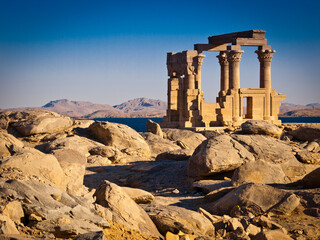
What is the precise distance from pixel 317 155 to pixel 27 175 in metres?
8.36

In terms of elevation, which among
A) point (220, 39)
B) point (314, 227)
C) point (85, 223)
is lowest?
point (314, 227)

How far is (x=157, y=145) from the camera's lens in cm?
1511

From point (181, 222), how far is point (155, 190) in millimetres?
4022

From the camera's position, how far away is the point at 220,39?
27.8 metres

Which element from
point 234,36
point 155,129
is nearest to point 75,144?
point 155,129

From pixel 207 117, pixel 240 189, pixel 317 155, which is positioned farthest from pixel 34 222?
pixel 207 117

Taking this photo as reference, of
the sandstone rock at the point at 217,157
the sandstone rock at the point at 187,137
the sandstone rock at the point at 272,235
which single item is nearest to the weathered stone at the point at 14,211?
the sandstone rock at the point at 272,235

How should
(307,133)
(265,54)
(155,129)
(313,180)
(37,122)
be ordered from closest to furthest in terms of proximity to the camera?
(313,180), (37,122), (307,133), (155,129), (265,54)

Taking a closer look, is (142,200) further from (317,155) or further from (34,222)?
(317,155)

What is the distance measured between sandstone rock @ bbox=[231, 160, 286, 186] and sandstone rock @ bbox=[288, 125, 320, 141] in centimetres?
851

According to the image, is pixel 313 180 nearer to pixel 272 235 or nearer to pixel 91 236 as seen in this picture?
pixel 272 235

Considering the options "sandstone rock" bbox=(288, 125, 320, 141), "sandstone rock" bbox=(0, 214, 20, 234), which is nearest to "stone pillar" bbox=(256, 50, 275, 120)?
"sandstone rock" bbox=(288, 125, 320, 141)

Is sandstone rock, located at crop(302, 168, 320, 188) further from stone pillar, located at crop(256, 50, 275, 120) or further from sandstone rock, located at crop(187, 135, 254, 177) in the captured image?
stone pillar, located at crop(256, 50, 275, 120)

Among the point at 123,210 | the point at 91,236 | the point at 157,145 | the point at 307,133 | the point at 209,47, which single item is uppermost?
the point at 209,47
